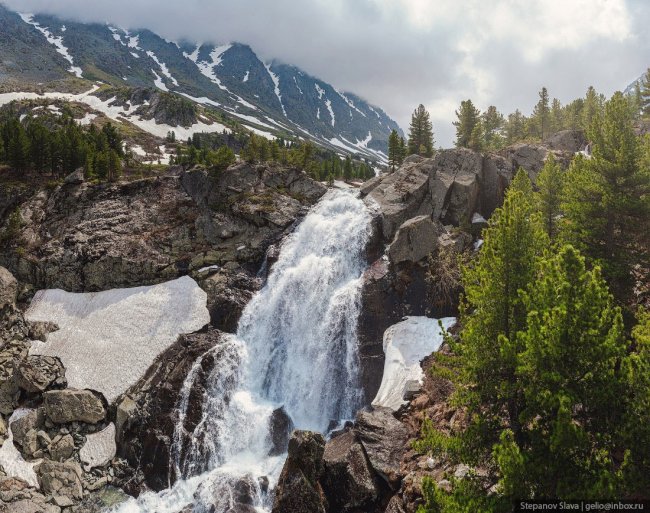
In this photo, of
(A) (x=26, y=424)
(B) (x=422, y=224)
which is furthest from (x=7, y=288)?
(B) (x=422, y=224)

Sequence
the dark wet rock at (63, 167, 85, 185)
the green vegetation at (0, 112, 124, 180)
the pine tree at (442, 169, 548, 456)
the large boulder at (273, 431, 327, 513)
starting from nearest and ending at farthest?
the pine tree at (442, 169, 548, 456) < the large boulder at (273, 431, 327, 513) < the dark wet rock at (63, 167, 85, 185) < the green vegetation at (0, 112, 124, 180)

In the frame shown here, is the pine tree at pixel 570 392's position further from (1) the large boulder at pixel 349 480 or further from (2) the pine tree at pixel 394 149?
(2) the pine tree at pixel 394 149

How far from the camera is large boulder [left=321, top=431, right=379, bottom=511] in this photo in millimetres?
20281

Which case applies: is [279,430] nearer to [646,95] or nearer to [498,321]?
[498,321]

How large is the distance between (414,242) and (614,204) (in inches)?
647

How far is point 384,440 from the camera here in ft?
73.5

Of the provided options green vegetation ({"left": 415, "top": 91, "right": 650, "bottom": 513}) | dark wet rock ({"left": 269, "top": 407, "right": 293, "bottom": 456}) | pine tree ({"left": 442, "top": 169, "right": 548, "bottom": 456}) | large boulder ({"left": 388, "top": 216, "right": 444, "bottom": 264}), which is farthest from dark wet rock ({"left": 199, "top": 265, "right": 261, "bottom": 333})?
pine tree ({"left": 442, "top": 169, "right": 548, "bottom": 456})

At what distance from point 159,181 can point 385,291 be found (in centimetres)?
3545

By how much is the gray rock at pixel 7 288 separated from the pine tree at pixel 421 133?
60053 mm

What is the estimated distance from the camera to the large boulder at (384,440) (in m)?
20.8

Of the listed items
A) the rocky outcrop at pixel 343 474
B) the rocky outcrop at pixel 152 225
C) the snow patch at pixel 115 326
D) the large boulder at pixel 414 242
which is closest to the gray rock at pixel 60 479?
the snow patch at pixel 115 326

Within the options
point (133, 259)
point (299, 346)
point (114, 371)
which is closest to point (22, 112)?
point (133, 259)

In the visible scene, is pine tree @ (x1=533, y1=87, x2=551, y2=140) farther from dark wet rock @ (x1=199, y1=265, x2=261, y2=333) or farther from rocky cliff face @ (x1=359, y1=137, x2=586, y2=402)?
dark wet rock @ (x1=199, y1=265, x2=261, y2=333)

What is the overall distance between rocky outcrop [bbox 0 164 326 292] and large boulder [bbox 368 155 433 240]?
9.29 m
